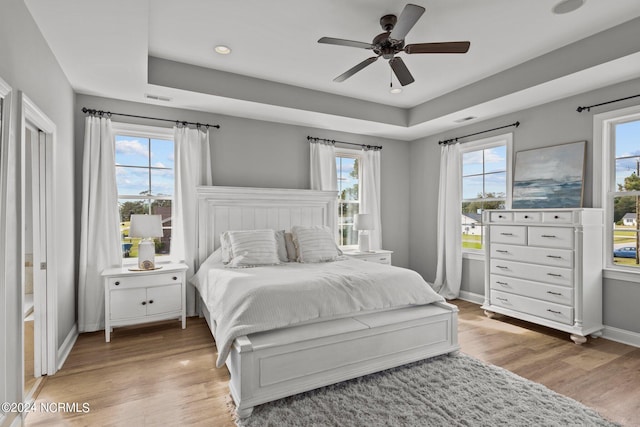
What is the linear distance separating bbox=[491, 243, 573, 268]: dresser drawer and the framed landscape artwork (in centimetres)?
60

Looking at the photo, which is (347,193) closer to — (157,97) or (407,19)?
(157,97)

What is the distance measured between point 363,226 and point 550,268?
2278mm

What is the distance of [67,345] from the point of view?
3.07m

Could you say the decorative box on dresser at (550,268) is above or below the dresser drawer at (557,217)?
below

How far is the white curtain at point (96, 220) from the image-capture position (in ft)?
11.6

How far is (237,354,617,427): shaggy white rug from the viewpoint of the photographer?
2.03 meters

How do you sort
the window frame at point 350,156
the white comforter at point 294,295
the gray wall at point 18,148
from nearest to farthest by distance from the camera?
the gray wall at point 18,148
the white comforter at point 294,295
the window frame at point 350,156

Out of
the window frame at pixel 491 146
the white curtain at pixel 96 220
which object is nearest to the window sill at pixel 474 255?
the window frame at pixel 491 146

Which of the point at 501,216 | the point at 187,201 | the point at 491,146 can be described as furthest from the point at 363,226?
the point at 187,201

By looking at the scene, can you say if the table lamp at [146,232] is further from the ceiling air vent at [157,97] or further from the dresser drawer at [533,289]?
the dresser drawer at [533,289]

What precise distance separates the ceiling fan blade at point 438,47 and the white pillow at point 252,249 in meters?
2.33

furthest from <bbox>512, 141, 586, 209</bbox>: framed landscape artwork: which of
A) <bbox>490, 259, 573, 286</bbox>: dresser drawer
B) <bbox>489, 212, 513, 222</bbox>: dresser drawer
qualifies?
<bbox>490, 259, 573, 286</bbox>: dresser drawer

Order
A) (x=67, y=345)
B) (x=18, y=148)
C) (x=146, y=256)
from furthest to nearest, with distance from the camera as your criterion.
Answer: (x=146, y=256)
(x=67, y=345)
(x=18, y=148)

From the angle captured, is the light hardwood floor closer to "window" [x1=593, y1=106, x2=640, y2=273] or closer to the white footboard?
the white footboard
